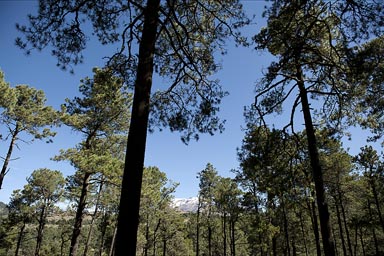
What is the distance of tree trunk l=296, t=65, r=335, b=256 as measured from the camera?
23.0ft

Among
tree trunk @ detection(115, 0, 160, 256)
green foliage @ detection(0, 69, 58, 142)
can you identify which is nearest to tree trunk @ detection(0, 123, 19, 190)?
green foliage @ detection(0, 69, 58, 142)

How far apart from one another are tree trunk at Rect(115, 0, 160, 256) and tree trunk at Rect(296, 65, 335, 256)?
18.6ft

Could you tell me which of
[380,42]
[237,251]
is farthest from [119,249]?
[237,251]

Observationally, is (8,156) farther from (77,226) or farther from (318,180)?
(318,180)

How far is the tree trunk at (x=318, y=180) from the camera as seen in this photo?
7.01 meters

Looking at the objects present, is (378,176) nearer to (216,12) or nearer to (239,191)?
(239,191)

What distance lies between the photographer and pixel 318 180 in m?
7.47

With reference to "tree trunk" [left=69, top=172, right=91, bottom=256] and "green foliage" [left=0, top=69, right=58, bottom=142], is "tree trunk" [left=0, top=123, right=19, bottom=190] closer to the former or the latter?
"green foliage" [left=0, top=69, right=58, bottom=142]

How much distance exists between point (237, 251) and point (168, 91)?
48750 millimetres

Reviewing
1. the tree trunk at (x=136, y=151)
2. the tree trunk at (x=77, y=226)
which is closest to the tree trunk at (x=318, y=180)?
the tree trunk at (x=136, y=151)

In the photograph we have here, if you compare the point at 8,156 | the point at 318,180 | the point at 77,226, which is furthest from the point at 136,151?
the point at 8,156

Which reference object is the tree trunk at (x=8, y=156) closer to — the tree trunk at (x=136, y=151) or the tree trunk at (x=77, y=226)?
the tree trunk at (x=77, y=226)

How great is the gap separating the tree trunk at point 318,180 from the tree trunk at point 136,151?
567cm

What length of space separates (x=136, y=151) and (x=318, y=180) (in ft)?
19.5
